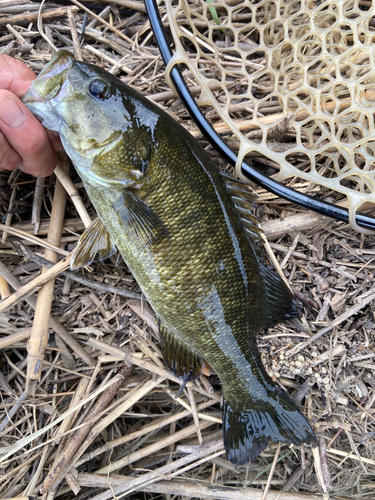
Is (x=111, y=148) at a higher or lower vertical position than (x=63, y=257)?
higher

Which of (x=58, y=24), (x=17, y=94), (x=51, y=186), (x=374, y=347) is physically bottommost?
(x=374, y=347)

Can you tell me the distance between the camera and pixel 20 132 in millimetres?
2062

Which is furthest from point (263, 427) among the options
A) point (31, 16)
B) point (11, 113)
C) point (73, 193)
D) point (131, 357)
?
point (31, 16)

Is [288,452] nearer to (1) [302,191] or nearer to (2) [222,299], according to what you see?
(2) [222,299]

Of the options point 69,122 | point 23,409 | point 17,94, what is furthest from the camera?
point 23,409

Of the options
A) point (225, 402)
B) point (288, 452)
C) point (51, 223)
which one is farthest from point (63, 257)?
point (288, 452)

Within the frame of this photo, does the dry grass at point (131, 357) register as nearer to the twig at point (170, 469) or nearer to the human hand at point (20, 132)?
the twig at point (170, 469)

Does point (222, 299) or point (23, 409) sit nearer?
point (222, 299)

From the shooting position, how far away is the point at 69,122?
203cm

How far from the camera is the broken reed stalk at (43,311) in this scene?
2566 millimetres

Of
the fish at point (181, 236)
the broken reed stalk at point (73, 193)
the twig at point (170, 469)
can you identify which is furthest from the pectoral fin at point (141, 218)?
the twig at point (170, 469)

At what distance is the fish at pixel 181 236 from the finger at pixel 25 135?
0.22ft

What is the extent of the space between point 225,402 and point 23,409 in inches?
63.4

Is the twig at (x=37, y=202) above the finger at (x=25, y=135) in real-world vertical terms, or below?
below
